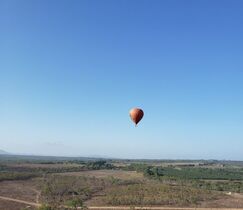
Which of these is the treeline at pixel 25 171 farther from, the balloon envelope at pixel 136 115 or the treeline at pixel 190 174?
the balloon envelope at pixel 136 115

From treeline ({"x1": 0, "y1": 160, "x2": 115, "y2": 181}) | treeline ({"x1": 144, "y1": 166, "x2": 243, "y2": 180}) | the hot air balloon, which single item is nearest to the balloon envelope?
the hot air balloon

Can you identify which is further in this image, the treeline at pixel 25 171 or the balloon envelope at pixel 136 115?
the treeline at pixel 25 171

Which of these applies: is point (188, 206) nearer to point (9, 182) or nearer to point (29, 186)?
point (29, 186)

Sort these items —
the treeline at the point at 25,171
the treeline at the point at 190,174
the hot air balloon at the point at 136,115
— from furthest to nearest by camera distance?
1. the treeline at the point at 190,174
2. the treeline at the point at 25,171
3. the hot air balloon at the point at 136,115

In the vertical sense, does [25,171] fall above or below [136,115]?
below

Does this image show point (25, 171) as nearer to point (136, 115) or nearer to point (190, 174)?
point (190, 174)

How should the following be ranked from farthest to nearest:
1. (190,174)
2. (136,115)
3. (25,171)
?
(190,174)
(25,171)
(136,115)

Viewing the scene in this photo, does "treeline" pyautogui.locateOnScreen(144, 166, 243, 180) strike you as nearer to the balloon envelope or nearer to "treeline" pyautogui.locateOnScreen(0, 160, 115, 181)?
"treeline" pyautogui.locateOnScreen(0, 160, 115, 181)

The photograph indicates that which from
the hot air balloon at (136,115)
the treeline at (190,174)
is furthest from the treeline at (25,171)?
the hot air balloon at (136,115)

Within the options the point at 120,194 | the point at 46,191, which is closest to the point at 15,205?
the point at 46,191

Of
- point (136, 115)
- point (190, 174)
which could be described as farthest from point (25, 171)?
point (136, 115)

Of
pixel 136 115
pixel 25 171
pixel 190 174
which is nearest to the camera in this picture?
pixel 136 115

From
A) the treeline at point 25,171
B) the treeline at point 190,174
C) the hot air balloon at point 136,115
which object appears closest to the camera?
the hot air balloon at point 136,115
